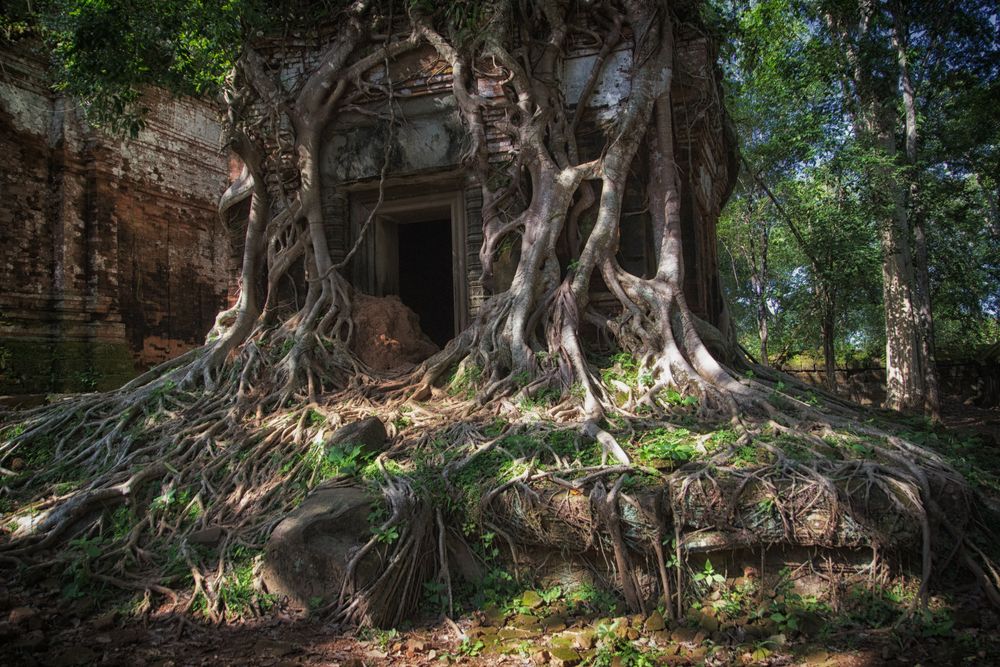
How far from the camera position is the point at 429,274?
898 centimetres

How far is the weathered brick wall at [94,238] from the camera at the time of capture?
862cm

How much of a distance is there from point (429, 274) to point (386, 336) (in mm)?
3341

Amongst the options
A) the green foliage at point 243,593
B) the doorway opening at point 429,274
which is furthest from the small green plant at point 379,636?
the doorway opening at point 429,274

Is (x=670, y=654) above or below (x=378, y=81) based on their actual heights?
below

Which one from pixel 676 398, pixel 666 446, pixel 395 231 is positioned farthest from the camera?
pixel 395 231

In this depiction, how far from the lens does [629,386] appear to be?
4.70 m

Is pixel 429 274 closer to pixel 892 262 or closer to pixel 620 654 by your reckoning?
pixel 892 262

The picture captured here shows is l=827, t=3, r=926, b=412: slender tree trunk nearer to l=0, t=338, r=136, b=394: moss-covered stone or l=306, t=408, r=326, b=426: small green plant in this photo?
l=306, t=408, r=326, b=426: small green plant

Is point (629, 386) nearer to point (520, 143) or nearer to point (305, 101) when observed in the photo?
point (520, 143)

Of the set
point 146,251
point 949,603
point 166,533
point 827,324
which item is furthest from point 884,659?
point 146,251

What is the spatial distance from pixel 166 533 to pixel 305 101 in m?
3.85

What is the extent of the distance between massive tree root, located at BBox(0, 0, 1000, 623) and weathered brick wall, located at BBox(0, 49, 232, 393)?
365cm

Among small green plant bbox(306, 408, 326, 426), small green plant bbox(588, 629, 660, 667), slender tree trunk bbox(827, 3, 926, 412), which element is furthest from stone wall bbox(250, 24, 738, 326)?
small green plant bbox(588, 629, 660, 667)

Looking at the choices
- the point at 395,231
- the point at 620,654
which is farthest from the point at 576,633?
the point at 395,231
